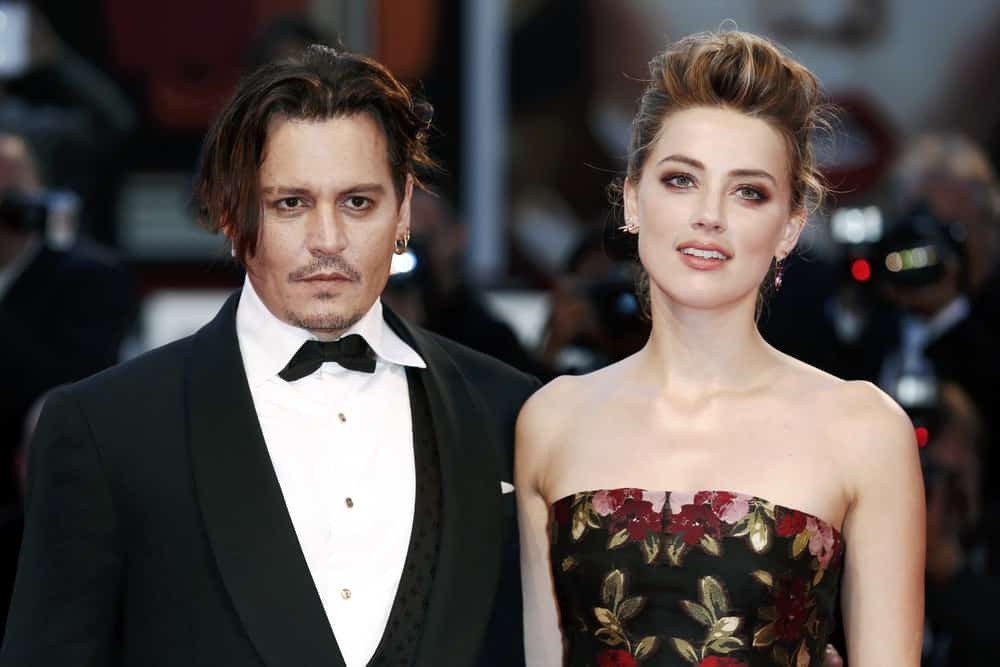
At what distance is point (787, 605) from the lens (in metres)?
2.46

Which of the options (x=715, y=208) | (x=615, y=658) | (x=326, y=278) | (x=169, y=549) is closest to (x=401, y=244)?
(x=326, y=278)

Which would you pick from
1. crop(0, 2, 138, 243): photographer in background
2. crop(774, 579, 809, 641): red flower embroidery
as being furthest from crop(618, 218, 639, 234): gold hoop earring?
crop(0, 2, 138, 243): photographer in background

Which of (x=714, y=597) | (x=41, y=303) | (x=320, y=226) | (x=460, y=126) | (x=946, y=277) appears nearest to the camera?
(x=320, y=226)

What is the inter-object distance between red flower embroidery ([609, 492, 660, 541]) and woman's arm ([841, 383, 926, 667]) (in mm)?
273

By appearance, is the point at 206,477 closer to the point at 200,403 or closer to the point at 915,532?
the point at 200,403

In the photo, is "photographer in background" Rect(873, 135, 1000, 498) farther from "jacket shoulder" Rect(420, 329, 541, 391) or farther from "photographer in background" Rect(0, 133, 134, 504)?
"photographer in background" Rect(0, 133, 134, 504)

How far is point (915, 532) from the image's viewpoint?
8.01 feet

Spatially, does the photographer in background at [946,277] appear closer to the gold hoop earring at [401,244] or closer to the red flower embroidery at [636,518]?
the red flower embroidery at [636,518]

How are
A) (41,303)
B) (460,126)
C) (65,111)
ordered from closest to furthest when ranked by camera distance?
(41,303)
(65,111)
(460,126)

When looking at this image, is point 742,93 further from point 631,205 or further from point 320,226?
point 320,226

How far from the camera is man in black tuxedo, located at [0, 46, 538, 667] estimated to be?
2.28 metres

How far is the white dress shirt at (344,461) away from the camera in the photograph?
2.33 m

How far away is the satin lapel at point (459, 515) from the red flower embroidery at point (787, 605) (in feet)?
1.29

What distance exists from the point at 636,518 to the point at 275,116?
0.75 meters
